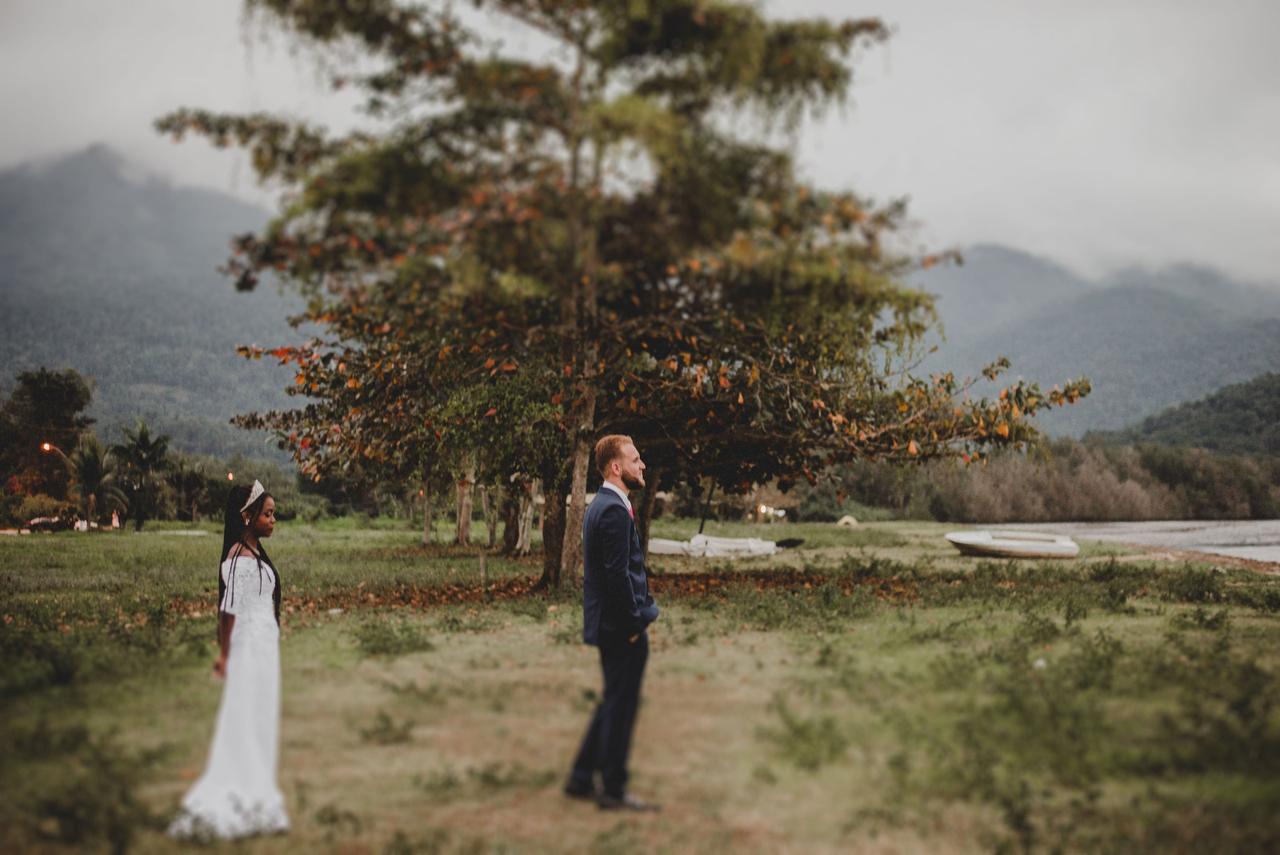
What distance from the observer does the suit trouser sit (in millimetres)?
5750

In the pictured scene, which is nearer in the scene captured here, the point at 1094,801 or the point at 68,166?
the point at 1094,801

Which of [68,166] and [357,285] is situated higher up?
[68,166]

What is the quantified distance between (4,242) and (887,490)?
88050 millimetres

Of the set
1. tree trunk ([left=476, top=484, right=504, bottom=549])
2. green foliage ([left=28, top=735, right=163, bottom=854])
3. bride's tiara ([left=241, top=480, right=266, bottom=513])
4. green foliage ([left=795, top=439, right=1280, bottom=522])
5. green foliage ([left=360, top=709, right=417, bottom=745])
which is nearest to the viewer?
green foliage ([left=28, top=735, right=163, bottom=854])

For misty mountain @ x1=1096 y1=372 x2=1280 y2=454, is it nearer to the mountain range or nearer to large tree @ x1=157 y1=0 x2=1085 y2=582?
the mountain range

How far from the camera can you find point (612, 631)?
19.5 ft

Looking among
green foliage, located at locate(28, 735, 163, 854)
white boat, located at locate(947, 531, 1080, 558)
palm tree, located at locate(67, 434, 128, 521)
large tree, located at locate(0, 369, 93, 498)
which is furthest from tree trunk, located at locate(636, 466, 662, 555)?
large tree, located at locate(0, 369, 93, 498)

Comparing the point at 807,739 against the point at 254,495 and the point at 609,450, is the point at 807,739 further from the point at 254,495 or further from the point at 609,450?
the point at 254,495

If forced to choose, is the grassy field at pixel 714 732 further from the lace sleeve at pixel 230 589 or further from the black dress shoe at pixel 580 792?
the lace sleeve at pixel 230 589

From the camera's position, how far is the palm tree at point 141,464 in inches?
1751

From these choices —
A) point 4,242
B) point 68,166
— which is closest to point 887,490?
point 4,242

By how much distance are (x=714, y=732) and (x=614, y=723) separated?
4.72 ft

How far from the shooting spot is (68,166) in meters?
101

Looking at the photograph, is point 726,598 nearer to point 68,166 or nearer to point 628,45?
point 628,45
